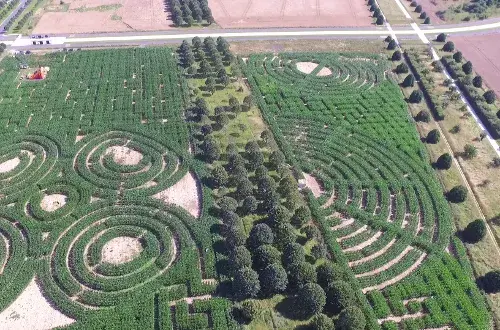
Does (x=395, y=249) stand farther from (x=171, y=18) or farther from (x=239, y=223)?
(x=171, y=18)

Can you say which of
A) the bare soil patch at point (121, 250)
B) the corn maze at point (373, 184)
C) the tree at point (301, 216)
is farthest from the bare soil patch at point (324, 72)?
the bare soil patch at point (121, 250)

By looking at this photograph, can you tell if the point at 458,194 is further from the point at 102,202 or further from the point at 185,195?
the point at 102,202

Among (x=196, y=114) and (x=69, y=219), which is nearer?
(x=69, y=219)

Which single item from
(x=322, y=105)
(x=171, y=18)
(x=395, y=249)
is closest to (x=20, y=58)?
(x=171, y=18)

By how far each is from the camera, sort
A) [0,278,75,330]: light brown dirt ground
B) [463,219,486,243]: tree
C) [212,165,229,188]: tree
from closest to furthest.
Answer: [0,278,75,330]: light brown dirt ground → [463,219,486,243]: tree → [212,165,229,188]: tree

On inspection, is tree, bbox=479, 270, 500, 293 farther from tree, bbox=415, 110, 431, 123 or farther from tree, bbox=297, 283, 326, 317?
tree, bbox=415, 110, 431, 123

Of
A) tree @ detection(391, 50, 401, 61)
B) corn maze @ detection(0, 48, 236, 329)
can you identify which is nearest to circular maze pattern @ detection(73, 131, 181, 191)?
corn maze @ detection(0, 48, 236, 329)

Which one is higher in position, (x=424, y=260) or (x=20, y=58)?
(x=20, y=58)

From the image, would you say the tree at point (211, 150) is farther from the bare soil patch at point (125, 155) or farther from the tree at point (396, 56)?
the tree at point (396, 56)
